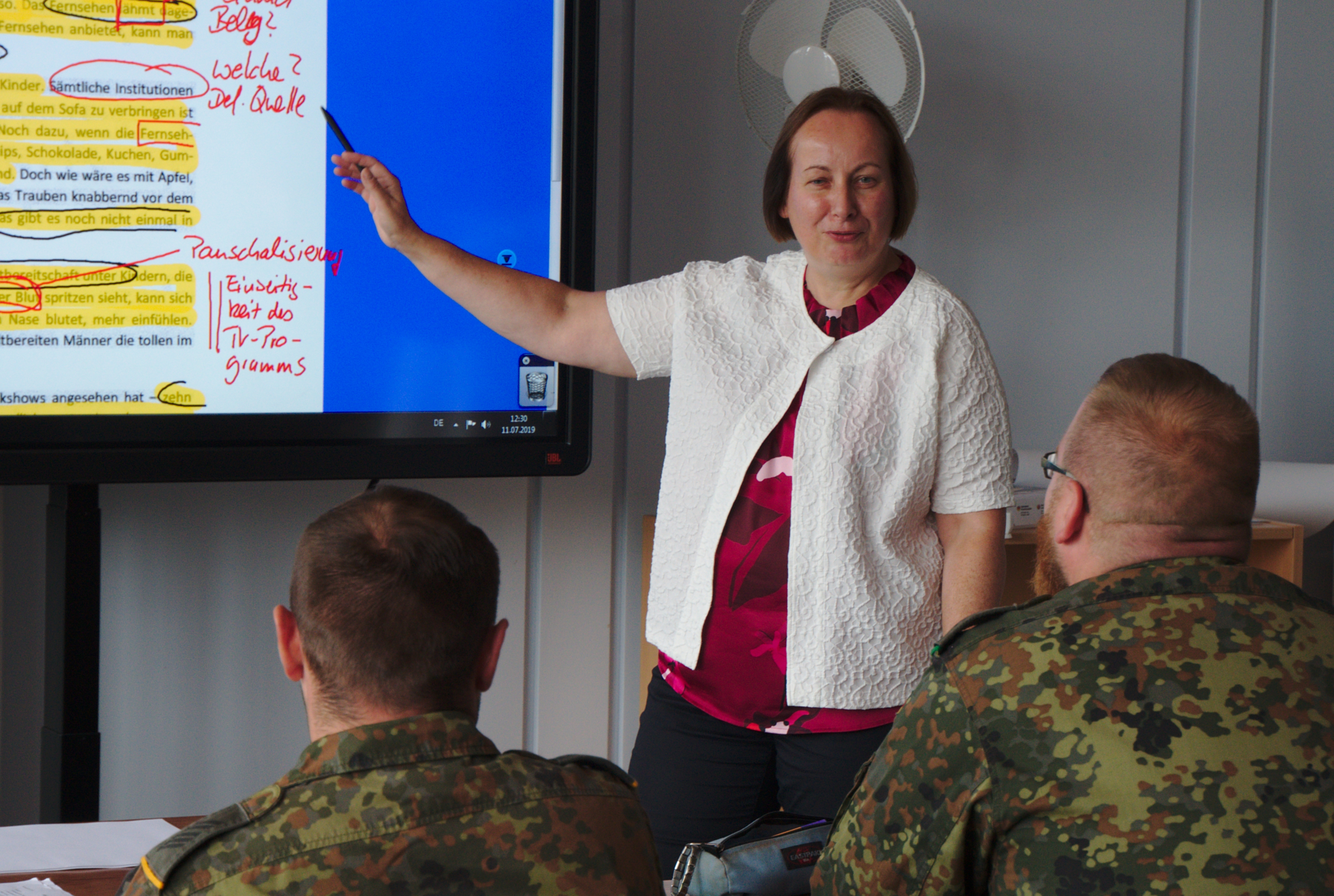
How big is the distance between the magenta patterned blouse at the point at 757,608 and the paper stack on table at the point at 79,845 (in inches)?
28.6

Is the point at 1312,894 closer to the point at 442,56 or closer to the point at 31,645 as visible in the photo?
the point at 442,56

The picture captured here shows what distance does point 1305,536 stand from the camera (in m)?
2.78

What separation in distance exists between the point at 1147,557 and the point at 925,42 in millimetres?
1960

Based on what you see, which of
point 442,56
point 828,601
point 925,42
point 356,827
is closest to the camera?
point 356,827

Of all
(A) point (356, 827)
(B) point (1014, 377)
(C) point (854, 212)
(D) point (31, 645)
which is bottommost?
(D) point (31, 645)

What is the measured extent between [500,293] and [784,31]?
926 mm

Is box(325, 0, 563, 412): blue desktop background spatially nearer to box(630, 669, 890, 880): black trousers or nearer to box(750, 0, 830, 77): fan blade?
box(750, 0, 830, 77): fan blade

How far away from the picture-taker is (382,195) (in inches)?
69.6

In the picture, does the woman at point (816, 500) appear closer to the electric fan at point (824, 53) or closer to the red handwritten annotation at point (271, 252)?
the red handwritten annotation at point (271, 252)

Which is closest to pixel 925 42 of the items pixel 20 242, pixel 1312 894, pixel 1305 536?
pixel 1305 536

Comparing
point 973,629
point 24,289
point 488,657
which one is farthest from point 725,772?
point 24,289

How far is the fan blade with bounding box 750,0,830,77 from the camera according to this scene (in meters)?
2.29

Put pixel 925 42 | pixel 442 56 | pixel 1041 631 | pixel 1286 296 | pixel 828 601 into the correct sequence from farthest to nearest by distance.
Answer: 1. pixel 1286 296
2. pixel 925 42
3. pixel 442 56
4. pixel 828 601
5. pixel 1041 631

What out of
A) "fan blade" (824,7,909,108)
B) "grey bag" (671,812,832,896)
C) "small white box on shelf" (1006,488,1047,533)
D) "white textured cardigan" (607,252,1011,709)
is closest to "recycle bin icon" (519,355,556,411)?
"white textured cardigan" (607,252,1011,709)
